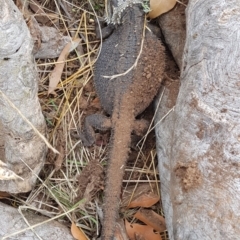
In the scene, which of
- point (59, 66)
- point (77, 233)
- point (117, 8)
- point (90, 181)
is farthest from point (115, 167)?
point (117, 8)

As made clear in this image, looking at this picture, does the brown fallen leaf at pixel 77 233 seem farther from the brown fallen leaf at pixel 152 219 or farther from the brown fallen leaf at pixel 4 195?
the brown fallen leaf at pixel 4 195

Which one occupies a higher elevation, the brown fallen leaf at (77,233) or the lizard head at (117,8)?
the lizard head at (117,8)

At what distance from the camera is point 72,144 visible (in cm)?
345

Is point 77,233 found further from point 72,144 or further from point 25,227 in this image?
point 72,144

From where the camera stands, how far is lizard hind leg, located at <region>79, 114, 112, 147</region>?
336cm

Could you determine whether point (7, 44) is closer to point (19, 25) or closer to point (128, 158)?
point (19, 25)

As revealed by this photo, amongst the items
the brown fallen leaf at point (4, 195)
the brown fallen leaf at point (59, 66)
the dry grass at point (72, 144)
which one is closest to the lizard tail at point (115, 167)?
the dry grass at point (72, 144)

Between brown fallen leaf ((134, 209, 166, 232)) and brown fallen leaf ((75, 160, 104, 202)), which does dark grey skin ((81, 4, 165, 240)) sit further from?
brown fallen leaf ((134, 209, 166, 232))

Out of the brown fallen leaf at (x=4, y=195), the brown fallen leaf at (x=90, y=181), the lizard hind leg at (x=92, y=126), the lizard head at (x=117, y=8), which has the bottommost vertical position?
the brown fallen leaf at (x=4, y=195)

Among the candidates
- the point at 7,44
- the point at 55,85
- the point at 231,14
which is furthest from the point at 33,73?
the point at 231,14

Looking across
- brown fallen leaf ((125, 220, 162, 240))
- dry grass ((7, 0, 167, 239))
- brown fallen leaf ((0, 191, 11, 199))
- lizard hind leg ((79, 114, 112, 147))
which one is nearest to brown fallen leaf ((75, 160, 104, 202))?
dry grass ((7, 0, 167, 239))

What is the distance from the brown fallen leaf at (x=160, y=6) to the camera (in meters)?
3.34

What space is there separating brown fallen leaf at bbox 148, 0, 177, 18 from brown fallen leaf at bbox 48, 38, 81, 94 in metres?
0.59

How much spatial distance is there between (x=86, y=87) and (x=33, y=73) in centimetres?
80
